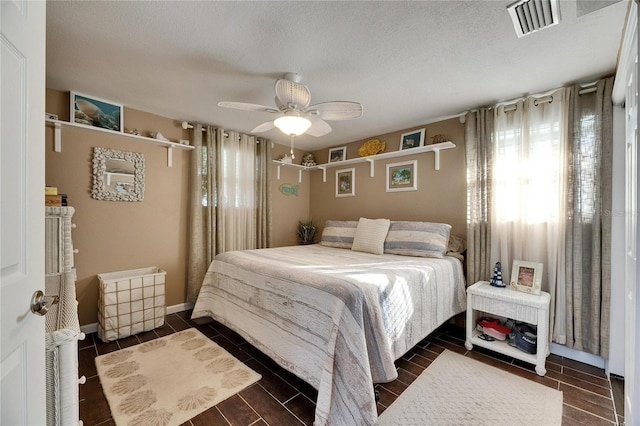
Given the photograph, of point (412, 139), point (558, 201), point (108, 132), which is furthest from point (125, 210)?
point (558, 201)

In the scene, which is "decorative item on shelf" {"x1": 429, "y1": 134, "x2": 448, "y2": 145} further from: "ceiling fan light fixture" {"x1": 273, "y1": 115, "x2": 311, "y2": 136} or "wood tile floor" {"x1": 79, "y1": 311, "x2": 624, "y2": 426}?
"wood tile floor" {"x1": 79, "y1": 311, "x2": 624, "y2": 426}

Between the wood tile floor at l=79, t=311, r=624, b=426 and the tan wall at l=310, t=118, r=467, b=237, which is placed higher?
the tan wall at l=310, t=118, r=467, b=237

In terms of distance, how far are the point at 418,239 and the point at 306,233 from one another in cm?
200

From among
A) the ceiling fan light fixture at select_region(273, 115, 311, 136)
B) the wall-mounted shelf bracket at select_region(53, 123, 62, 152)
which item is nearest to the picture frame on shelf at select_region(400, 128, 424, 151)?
the ceiling fan light fixture at select_region(273, 115, 311, 136)

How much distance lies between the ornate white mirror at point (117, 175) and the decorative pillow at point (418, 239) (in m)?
2.87

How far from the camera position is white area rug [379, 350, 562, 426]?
1.52 metres

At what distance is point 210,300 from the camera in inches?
104

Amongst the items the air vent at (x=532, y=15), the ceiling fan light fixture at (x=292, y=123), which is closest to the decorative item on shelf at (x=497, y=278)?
the air vent at (x=532, y=15)

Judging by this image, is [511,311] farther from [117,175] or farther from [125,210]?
[117,175]

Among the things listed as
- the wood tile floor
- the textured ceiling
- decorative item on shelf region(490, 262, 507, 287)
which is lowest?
the wood tile floor
